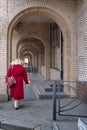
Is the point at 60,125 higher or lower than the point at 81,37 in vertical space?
lower

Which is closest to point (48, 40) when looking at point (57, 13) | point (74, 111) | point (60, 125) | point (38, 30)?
point (38, 30)

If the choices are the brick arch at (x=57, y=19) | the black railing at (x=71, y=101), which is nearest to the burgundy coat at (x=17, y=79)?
the black railing at (x=71, y=101)

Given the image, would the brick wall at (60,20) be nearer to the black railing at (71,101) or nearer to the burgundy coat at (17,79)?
the black railing at (71,101)

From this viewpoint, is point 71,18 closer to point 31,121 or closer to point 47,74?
point 31,121

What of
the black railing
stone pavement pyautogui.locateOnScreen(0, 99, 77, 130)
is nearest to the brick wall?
the black railing

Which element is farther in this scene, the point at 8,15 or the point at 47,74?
the point at 47,74

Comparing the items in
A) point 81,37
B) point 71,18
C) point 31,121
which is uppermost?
point 71,18

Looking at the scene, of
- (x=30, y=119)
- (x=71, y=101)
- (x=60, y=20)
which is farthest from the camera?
(x=60, y=20)

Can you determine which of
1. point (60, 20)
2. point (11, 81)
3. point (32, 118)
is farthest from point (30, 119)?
point (60, 20)

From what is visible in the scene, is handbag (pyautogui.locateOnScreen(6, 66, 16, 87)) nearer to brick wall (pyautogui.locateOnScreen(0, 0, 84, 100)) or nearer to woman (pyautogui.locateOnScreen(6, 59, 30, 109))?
woman (pyautogui.locateOnScreen(6, 59, 30, 109))

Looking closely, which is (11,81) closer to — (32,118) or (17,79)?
(17,79)

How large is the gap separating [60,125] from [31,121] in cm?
106

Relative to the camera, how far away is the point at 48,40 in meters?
21.7

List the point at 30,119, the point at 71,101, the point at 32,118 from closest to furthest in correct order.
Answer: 1. the point at 30,119
2. the point at 32,118
3. the point at 71,101
